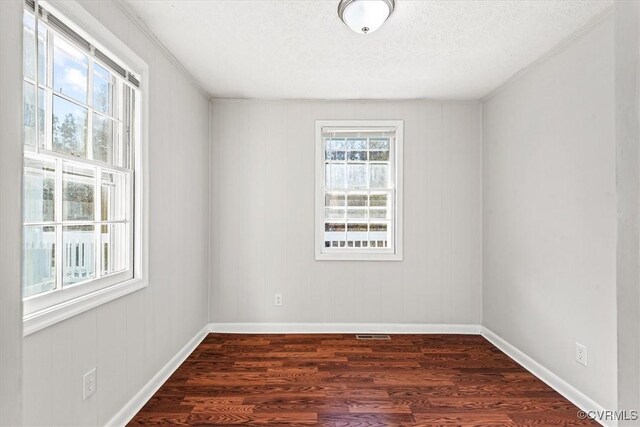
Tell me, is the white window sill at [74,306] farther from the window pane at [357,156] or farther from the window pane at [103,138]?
the window pane at [357,156]

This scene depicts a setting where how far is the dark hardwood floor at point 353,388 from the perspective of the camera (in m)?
2.22

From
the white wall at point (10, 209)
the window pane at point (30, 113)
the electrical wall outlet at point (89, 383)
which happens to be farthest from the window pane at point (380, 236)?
the white wall at point (10, 209)

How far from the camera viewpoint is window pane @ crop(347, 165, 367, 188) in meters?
3.96

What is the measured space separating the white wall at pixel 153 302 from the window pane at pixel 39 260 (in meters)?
0.20

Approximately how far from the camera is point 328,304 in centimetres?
386

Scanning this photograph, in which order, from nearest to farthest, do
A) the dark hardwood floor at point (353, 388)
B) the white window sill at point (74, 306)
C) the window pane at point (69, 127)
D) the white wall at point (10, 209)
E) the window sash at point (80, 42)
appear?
the white wall at point (10, 209)
the white window sill at point (74, 306)
the window sash at point (80, 42)
the window pane at point (69, 127)
the dark hardwood floor at point (353, 388)

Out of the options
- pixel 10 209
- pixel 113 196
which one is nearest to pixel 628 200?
pixel 10 209

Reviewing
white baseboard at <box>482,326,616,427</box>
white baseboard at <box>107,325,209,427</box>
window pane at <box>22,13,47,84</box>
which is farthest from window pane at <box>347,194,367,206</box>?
window pane at <box>22,13,47,84</box>

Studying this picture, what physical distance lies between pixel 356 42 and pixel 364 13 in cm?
49

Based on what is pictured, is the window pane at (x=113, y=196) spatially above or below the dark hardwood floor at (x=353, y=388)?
above

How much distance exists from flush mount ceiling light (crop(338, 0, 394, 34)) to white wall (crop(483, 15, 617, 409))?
1.37 meters

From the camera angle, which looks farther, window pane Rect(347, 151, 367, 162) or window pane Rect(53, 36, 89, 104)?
window pane Rect(347, 151, 367, 162)

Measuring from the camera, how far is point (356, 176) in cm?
397

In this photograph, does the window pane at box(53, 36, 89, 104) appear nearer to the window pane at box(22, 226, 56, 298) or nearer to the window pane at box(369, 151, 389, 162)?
the window pane at box(22, 226, 56, 298)
